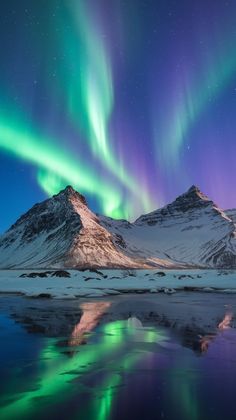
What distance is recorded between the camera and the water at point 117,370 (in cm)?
1055

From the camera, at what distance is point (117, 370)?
14.5m

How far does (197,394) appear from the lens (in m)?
11.7

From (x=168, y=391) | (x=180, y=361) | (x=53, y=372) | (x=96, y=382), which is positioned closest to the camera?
(x=168, y=391)

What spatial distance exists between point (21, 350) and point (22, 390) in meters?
5.88

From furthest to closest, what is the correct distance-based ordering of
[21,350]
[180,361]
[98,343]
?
[98,343] < [21,350] < [180,361]

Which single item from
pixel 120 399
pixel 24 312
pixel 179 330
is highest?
pixel 24 312

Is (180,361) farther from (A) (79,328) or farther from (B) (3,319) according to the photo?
(B) (3,319)

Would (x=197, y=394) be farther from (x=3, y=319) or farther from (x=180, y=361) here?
(x=3, y=319)

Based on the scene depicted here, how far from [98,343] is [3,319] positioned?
11.3 m

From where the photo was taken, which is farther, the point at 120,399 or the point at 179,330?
the point at 179,330

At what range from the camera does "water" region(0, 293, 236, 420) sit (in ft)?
34.6

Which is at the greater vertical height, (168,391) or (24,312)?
(24,312)

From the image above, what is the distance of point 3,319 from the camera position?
28703 mm

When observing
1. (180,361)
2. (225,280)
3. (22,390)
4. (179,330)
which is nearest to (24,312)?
(179,330)
